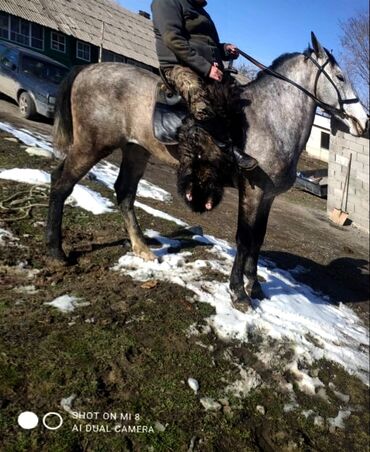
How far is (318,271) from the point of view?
736 cm

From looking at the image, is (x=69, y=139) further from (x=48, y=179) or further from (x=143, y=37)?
(x=143, y=37)

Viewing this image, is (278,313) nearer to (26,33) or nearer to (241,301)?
(241,301)

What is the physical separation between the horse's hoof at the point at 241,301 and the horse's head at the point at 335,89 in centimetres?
212

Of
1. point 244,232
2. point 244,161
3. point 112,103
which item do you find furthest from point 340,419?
point 112,103

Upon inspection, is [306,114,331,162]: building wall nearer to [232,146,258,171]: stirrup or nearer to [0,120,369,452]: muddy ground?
[0,120,369,452]: muddy ground

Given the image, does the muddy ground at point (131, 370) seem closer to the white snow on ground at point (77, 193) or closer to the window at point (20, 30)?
the white snow on ground at point (77, 193)

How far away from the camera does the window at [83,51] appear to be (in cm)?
2891

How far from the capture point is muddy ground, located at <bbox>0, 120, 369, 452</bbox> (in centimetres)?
274

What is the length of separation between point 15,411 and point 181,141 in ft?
8.82

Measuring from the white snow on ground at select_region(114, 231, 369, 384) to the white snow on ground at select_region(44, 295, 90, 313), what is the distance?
2.70 ft

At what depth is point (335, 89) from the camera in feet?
14.9

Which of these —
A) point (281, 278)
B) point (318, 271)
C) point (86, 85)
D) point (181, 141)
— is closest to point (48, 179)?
point (86, 85)

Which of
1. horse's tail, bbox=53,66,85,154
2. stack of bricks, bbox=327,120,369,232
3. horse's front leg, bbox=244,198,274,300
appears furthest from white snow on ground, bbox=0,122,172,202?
stack of bricks, bbox=327,120,369,232

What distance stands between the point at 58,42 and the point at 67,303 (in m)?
27.8
